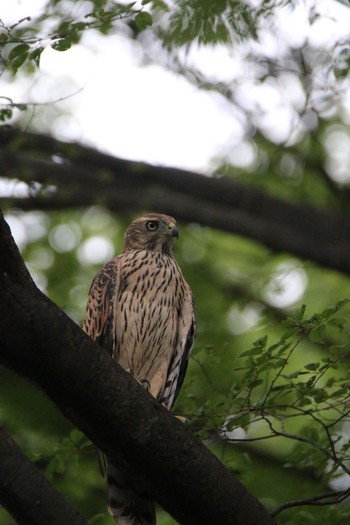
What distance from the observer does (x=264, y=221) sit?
9.91 meters

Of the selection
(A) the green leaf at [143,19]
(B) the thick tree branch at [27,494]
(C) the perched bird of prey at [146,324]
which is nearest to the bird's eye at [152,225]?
(C) the perched bird of prey at [146,324]

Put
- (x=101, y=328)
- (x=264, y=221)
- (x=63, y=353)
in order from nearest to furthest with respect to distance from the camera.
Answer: (x=63, y=353) → (x=101, y=328) → (x=264, y=221)

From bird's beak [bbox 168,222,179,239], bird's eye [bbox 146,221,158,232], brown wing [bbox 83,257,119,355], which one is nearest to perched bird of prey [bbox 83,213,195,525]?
brown wing [bbox 83,257,119,355]

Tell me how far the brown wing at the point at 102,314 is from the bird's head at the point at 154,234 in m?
0.90

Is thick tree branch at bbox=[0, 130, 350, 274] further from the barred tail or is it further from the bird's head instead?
the barred tail

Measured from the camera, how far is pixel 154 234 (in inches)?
298

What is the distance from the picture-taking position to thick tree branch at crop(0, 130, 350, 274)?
384 inches

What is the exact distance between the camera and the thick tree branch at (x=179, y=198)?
384 inches

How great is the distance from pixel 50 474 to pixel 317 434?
1697mm

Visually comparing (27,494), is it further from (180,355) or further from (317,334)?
(180,355)

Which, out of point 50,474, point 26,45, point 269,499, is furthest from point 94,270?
point 26,45

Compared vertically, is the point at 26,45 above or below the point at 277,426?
above

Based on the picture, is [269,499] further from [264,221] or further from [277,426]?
[264,221]

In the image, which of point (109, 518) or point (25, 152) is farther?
point (25, 152)
